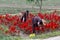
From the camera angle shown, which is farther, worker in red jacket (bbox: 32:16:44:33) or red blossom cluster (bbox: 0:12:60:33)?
red blossom cluster (bbox: 0:12:60:33)

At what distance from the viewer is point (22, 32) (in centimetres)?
1523

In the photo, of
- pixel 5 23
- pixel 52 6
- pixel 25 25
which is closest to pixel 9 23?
pixel 5 23

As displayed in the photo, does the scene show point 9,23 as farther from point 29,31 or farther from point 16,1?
point 16,1

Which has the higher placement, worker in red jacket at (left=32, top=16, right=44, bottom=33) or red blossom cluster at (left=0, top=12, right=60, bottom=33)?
worker in red jacket at (left=32, top=16, right=44, bottom=33)

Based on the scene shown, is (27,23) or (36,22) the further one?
(27,23)

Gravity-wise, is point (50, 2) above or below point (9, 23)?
below

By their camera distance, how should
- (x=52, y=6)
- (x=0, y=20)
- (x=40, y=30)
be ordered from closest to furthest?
1. (x=40, y=30)
2. (x=0, y=20)
3. (x=52, y=6)

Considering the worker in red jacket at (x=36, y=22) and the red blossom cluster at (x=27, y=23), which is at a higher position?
the worker in red jacket at (x=36, y=22)

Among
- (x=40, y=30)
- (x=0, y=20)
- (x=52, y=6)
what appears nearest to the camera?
(x=40, y=30)

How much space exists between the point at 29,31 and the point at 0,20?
5.68 ft

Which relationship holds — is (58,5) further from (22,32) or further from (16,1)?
(22,32)

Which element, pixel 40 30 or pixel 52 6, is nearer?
pixel 40 30

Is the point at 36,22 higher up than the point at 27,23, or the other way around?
the point at 36,22

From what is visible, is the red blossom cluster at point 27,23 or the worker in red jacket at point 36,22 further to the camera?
the red blossom cluster at point 27,23
